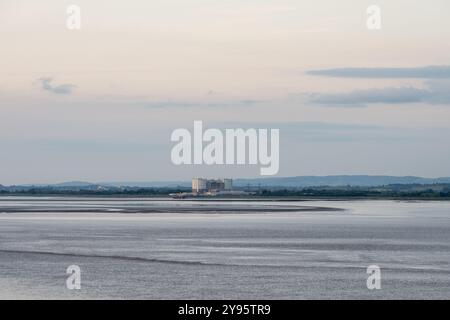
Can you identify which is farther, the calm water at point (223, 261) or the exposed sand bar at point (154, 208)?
the exposed sand bar at point (154, 208)

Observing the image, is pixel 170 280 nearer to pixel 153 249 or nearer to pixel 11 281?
pixel 11 281

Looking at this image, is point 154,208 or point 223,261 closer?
point 223,261

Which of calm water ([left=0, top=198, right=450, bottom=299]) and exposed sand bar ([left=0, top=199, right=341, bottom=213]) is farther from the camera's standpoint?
exposed sand bar ([left=0, top=199, right=341, bottom=213])

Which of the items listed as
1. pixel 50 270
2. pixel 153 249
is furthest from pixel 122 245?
pixel 50 270

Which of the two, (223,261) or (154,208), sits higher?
(154,208)
